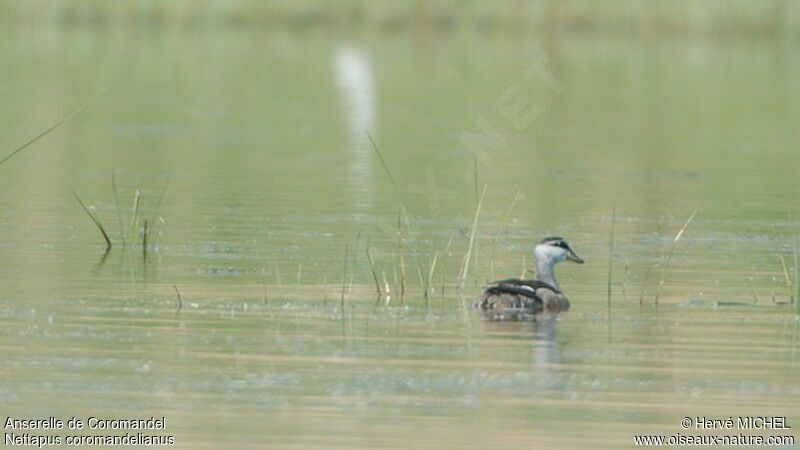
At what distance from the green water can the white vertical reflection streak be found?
5.1 inches

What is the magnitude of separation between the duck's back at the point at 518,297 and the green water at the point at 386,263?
20cm

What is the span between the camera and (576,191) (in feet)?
70.8

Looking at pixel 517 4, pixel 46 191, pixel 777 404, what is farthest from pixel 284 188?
pixel 517 4

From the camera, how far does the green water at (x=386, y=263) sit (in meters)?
10.1

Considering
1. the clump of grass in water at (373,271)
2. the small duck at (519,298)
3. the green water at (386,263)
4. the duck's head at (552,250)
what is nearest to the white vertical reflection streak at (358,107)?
the green water at (386,263)

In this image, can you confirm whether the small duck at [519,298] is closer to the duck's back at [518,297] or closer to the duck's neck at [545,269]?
the duck's back at [518,297]

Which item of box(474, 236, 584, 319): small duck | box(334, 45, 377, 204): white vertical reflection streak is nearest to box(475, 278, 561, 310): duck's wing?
box(474, 236, 584, 319): small duck

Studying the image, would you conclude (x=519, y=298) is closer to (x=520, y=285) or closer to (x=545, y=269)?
(x=520, y=285)

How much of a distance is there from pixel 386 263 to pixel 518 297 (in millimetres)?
2042

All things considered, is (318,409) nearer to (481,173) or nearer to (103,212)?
(103,212)

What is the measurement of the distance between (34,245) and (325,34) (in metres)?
36.9

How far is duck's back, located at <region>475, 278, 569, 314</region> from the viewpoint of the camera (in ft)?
43.2

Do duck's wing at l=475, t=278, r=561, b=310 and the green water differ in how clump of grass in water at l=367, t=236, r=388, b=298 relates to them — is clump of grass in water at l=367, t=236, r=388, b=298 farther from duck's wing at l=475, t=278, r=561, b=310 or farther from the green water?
duck's wing at l=475, t=278, r=561, b=310

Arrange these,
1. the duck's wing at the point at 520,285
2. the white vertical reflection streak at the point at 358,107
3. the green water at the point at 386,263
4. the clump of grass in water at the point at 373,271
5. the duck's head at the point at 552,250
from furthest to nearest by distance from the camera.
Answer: the white vertical reflection streak at the point at 358,107 < the duck's head at the point at 552,250 < the clump of grass in water at the point at 373,271 < the duck's wing at the point at 520,285 < the green water at the point at 386,263
